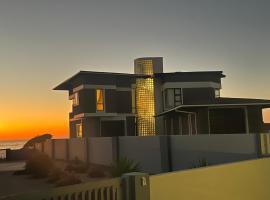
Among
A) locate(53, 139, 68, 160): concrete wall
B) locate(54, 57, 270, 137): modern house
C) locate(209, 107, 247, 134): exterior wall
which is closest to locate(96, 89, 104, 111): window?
locate(54, 57, 270, 137): modern house

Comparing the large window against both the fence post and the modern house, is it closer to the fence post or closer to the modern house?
the modern house

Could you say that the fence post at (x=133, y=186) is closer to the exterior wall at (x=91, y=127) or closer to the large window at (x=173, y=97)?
the exterior wall at (x=91, y=127)

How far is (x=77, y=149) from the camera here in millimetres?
29859

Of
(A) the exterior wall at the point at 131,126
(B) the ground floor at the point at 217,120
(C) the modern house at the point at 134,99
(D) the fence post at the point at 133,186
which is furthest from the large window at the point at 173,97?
(D) the fence post at the point at 133,186

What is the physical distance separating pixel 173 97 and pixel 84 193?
33336mm

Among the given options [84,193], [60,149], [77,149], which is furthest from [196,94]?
[84,193]

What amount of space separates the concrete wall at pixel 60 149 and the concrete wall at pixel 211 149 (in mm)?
16840

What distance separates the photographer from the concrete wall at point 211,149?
14.1m

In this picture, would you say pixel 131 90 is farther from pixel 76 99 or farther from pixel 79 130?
pixel 79 130

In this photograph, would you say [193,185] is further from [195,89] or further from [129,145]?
[195,89]

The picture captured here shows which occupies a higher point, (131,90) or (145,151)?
(131,90)

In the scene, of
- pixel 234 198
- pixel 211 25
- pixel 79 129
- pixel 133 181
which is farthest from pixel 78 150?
pixel 133 181

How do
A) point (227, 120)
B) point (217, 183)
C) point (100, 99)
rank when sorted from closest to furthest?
point (217, 183) → point (227, 120) → point (100, 99)

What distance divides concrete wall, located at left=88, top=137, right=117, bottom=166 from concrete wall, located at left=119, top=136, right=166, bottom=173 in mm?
796
